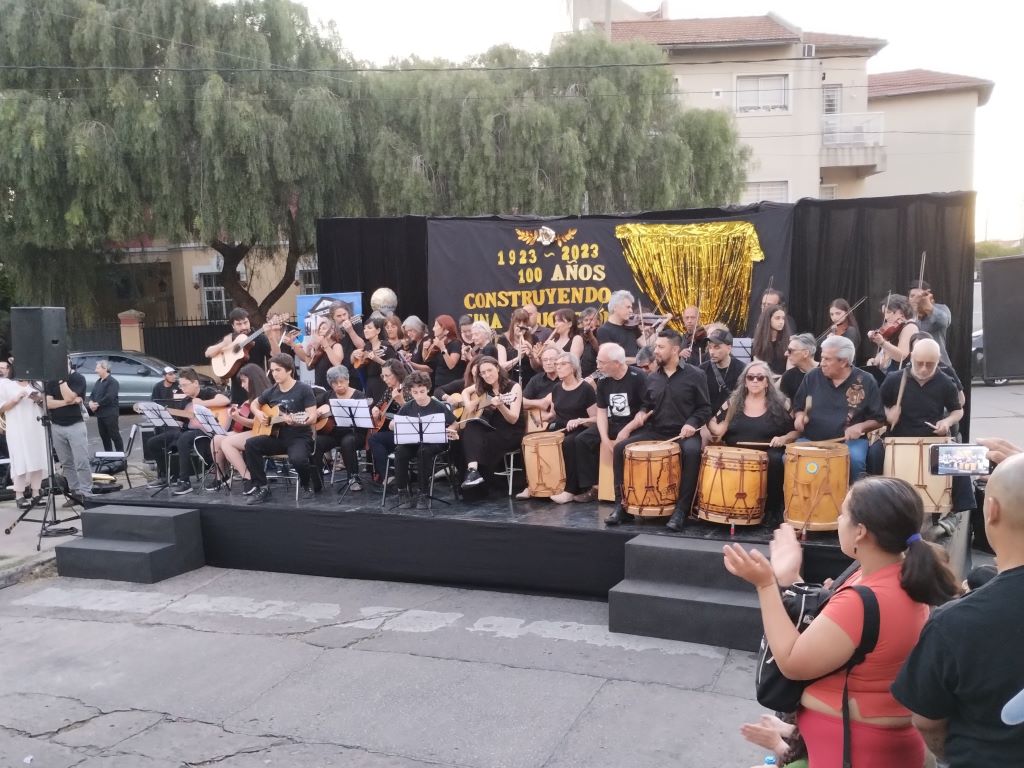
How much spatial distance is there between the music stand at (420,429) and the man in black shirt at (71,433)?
4.95 m

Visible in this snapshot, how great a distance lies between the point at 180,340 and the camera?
23.8 m

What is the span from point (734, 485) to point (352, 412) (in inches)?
146

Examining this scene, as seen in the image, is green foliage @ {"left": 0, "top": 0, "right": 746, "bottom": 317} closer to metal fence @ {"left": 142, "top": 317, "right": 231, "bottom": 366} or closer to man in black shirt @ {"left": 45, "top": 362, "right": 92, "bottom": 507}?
metal fence @ {"left": 142, "top": 317, "right": 231, "bottom": 366}

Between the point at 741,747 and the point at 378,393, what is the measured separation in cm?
594

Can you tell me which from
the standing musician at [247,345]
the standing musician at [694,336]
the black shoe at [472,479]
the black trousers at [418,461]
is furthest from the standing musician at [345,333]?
the standing musician at [694,336]

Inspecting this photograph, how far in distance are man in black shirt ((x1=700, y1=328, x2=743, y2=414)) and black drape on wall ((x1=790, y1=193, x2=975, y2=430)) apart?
6.60 ft

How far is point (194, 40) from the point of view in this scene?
17.7 m

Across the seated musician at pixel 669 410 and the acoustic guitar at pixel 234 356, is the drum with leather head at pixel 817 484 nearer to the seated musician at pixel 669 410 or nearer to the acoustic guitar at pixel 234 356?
the seated musician at pixel 669 410

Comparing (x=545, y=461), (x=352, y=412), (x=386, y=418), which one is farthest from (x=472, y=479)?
(x=352, y=412)

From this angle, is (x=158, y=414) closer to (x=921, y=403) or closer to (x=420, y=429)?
(x=420, y=429)

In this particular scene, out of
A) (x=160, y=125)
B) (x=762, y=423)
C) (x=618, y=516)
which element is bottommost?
(x=618, y=516)

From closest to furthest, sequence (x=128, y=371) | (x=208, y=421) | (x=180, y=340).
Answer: (x=208, y=421)
(x=128, y=371)
(x=180, y=340)

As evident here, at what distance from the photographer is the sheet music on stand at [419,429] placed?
24.4 ft

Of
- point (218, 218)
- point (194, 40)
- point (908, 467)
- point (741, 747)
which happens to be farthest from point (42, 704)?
point (194, 40)
